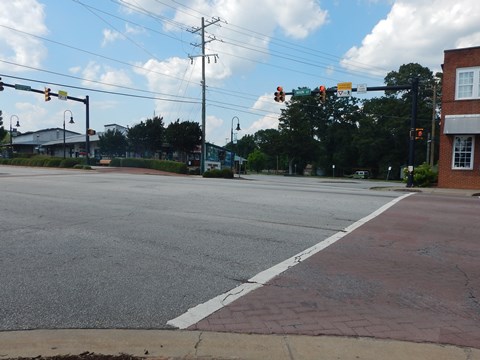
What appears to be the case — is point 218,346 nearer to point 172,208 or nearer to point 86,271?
point 86,271

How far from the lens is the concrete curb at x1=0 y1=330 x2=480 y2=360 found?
368 centimetres

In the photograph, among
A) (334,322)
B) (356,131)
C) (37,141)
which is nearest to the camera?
(334,322)

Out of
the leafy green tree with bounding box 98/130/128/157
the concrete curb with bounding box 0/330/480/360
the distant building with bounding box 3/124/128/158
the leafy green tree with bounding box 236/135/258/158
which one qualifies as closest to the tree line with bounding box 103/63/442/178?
the leafy green tree with bounding box 98/130/128/157


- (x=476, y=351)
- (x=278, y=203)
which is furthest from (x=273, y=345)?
(x=278, y=203)

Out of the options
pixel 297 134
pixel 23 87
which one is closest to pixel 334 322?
pixel 23 87

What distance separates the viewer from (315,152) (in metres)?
77.9

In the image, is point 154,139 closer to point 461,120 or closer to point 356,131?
point 356,131

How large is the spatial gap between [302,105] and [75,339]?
257ft

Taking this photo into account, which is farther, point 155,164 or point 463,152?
point 155,164

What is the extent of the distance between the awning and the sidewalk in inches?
790

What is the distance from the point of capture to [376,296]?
5227 millimetres

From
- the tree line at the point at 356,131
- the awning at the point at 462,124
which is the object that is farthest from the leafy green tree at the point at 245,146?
the awning at the point at 462,124

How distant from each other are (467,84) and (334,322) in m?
25.2

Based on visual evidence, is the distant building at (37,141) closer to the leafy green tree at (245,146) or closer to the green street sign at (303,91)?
the leafy green tree at (245,146)
